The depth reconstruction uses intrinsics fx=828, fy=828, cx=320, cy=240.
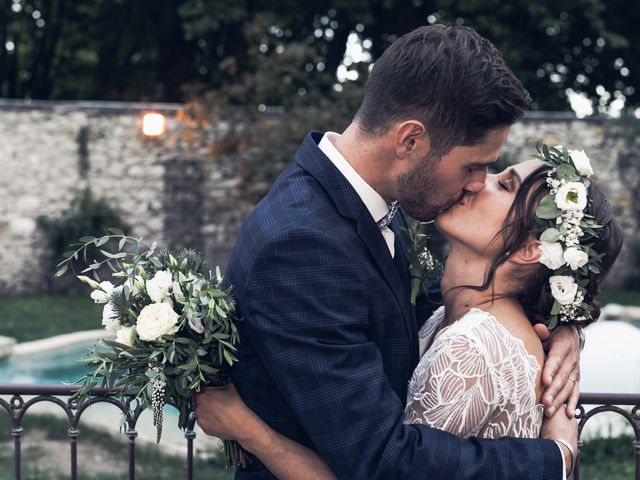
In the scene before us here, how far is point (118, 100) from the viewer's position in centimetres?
2012

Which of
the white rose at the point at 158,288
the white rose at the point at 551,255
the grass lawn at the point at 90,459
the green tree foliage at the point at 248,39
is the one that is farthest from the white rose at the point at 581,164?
the green tree foliage at the point at 248,39

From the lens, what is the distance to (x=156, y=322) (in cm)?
222

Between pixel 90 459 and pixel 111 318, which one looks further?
pixel 90 459

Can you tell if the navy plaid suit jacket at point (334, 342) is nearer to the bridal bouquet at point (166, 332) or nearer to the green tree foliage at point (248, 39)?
the bridal bouquet at point (166, 332)

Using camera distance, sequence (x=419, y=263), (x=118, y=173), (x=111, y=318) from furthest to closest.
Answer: (x=118, y=173) < (x=419, y=263) < (x=111, y=318)

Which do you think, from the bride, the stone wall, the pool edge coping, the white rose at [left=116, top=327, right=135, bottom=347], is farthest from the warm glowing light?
the white rose at [left=116, top=327, right=135, bottom=347]

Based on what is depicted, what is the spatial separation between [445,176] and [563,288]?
1.92 feet

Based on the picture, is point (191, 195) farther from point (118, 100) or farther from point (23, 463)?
point (23, 463)

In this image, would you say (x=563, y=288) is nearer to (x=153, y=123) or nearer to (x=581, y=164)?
(x=581, y=164)

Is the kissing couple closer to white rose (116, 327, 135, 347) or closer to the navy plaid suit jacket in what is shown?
the navy plaid suit jacket

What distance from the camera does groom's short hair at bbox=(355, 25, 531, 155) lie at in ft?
7.02

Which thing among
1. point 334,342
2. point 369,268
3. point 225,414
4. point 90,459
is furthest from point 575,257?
point 90,459

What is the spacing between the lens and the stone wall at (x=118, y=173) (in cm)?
1509

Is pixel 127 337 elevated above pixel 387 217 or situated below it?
below
